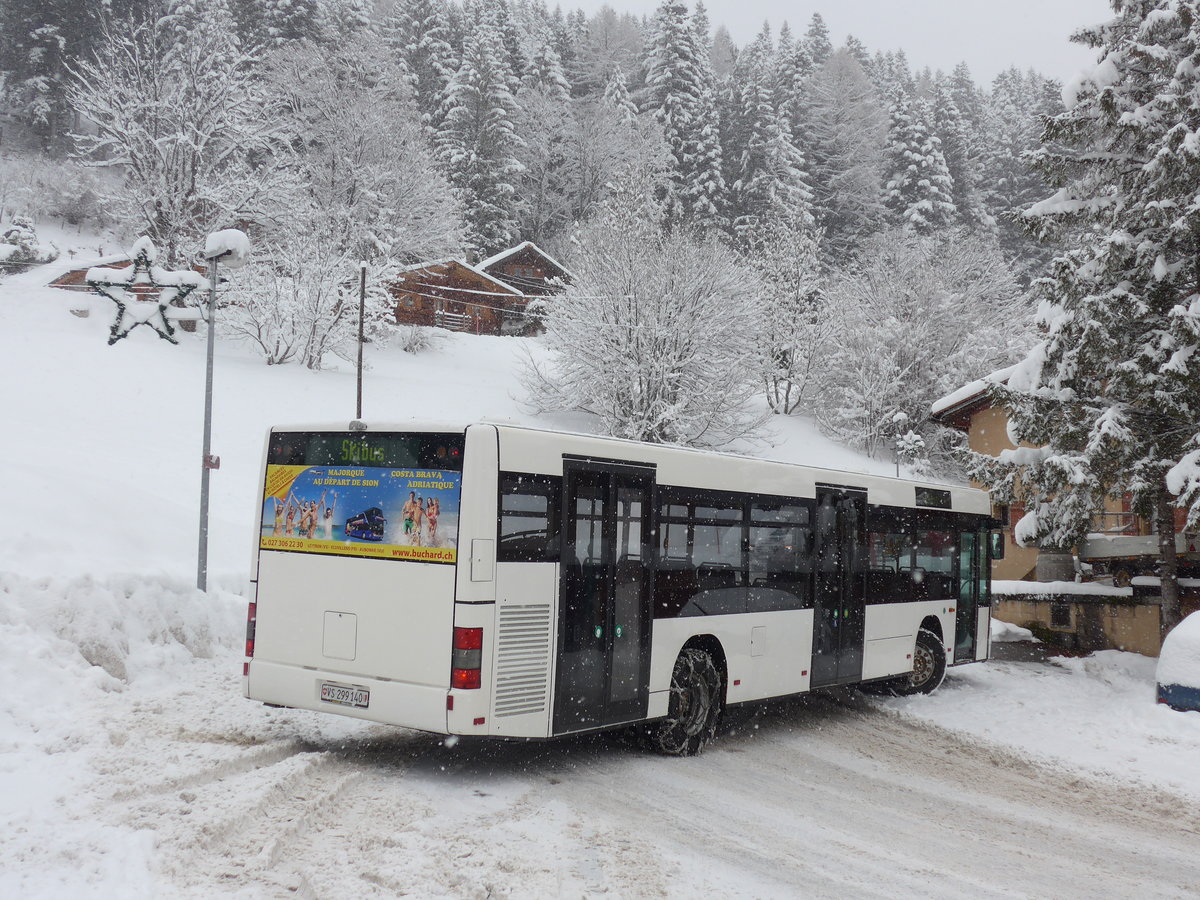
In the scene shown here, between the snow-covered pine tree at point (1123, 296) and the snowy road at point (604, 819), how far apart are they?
23.0 feet

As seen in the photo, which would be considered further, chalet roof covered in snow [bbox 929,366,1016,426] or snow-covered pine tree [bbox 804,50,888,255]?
snow-covered pine tree [bbox 804,50,888,255]

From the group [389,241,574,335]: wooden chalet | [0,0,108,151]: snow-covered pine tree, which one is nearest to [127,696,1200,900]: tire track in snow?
[389,241,574,335]: wooden chalet

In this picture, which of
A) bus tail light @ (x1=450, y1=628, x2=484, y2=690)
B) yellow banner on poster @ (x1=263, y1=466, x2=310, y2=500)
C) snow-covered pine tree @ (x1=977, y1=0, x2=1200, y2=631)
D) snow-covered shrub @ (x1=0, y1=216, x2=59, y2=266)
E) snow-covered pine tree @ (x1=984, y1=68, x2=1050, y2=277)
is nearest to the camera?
bus tail light @ (x1=450, y1=628, x2=484, y2=690)

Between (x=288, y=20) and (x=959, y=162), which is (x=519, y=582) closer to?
(x=288, y=20)

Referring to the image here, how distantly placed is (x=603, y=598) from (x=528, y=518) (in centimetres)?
107

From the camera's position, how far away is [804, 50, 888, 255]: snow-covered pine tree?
2430 inches

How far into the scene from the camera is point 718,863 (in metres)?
5.99

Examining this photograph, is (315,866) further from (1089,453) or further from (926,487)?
(1089,453)

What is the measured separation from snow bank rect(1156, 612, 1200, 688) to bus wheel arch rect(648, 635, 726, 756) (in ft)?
19.7

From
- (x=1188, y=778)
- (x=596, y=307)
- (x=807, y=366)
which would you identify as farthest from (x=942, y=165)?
(x=1188, y=778)

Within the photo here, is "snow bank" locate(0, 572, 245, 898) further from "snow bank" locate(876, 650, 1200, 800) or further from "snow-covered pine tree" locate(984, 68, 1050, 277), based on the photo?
"snow-covered pine tree" locate(984, 68, 1050, 277)

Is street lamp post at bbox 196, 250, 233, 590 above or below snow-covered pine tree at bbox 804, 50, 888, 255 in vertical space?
below

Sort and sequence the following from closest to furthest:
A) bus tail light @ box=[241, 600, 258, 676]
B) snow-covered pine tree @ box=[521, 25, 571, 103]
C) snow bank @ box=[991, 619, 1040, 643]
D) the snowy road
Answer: the snowy road, bus tail light @ box=[241, 600, 258, 676], snow bank @ box=[991, 619, 1040, 643], snow-covered pine tree @ box=[521, 25, 571, 103]

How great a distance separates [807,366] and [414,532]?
39073 millimetres
